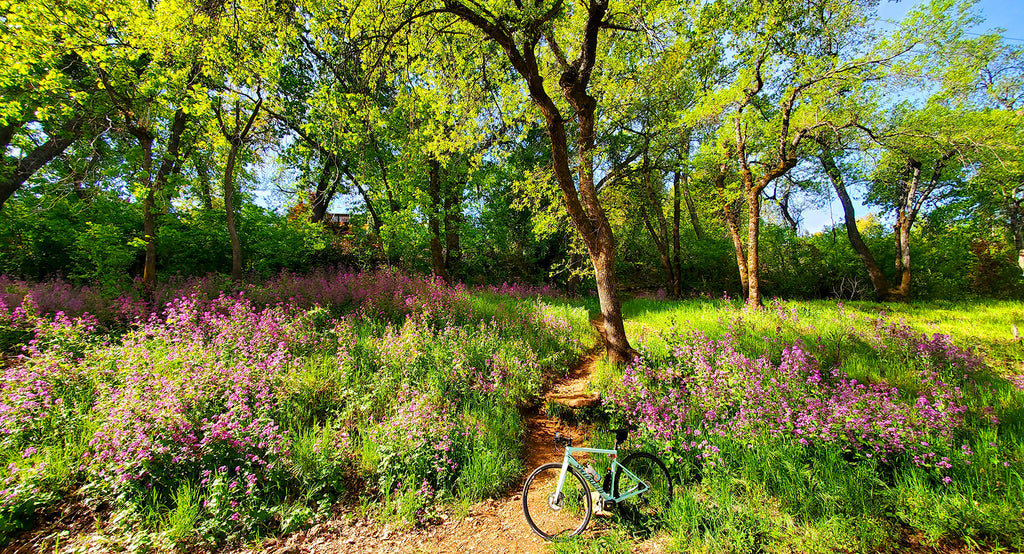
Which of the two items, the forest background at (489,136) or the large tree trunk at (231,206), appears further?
the large tree trunk at (231,206)

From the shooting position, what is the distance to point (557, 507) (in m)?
3.29

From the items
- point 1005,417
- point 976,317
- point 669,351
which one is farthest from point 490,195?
point 976,317

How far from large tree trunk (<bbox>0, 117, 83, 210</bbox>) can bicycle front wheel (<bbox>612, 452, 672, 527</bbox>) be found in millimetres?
15798

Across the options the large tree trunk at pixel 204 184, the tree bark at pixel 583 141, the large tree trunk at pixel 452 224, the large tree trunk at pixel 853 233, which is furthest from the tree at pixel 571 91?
the large tree trunk at pixel 853 233

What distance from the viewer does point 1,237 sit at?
916cm

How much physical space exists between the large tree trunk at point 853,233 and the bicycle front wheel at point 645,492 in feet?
55.5

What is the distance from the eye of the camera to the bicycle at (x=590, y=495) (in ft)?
10.5

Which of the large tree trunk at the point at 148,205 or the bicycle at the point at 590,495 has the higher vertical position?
the large tree trunk at the point at 148,205

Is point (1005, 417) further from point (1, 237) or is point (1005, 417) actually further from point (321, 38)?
point (1, 237)

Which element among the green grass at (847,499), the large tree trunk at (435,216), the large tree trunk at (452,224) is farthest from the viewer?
the large tree trunk at (452,224)

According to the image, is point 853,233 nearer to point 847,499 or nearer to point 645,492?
point 847,499

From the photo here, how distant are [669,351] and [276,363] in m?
6.78

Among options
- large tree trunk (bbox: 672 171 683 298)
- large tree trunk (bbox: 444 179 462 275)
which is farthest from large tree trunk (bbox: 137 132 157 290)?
large tree trunk (bbox: 672 171 683 298)

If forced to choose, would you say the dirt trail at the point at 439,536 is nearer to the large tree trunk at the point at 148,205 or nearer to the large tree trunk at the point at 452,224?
the large tree trunk at the point at 148,205
